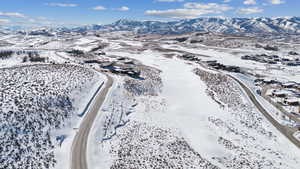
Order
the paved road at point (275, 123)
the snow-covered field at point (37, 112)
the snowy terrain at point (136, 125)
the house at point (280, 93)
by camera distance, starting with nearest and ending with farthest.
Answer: the snow-covered field at point (37, 112) < the snowy terrain at point (136, 125) < the paved road at point (275, 123) < the house at point (280, 93)

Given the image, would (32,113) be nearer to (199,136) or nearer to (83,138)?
(83,138)

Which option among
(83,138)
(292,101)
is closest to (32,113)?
(83,138)

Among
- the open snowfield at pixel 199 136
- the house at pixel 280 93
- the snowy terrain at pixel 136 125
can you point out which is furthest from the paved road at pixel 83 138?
the house at pixel 280 93

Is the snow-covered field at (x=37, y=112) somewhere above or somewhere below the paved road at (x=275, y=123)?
above

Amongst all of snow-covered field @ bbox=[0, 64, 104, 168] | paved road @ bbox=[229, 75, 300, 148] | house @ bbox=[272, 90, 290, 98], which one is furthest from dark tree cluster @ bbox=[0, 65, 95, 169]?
house @ bbox=[272, 90, 290, 98]

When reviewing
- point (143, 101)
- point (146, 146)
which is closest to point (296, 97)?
point (143, 101)

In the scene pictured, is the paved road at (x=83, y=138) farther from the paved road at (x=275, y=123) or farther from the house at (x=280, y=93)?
the house at (x=280, y=93)

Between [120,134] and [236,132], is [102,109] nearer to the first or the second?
[120,134]

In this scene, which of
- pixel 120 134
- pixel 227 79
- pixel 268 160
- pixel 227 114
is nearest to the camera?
pixel 268 160
